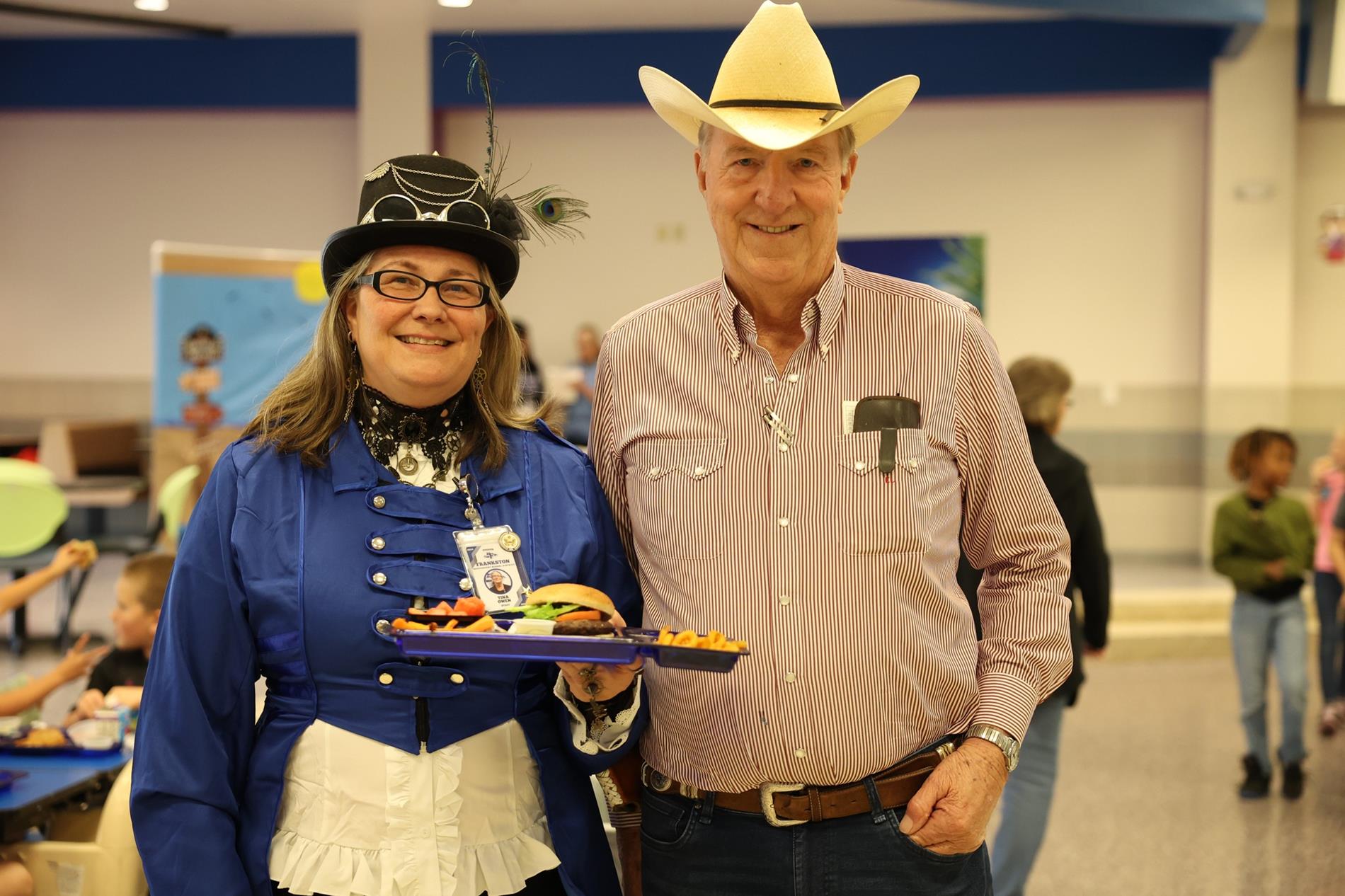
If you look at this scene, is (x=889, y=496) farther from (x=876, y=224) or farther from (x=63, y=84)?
(x=63, y=84)

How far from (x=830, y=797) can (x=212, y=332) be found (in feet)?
20.7

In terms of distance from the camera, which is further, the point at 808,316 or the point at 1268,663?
the point at 1268,663

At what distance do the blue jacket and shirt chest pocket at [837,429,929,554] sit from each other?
42cm

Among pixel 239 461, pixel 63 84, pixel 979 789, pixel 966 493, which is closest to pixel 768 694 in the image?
pixel 979 789

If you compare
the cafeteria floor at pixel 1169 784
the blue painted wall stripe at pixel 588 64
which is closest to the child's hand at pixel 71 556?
the cafeteria floor at pixel 1169 784

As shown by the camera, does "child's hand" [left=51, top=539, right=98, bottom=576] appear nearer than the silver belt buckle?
No

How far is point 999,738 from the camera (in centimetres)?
195

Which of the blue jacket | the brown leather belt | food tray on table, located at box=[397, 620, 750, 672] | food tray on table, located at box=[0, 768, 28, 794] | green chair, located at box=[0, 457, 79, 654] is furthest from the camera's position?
green chair, located at box=[0, 457, 79, 654]

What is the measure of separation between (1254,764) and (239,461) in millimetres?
4902

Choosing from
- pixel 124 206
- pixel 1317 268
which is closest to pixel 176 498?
pixel 124 206

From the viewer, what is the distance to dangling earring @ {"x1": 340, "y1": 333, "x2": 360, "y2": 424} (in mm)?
1986

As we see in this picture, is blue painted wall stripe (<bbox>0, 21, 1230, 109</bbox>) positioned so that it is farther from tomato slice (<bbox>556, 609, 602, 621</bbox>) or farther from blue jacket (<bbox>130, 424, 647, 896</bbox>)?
tomato slice (<bbox>556, 609, 602, 621</bbox>)

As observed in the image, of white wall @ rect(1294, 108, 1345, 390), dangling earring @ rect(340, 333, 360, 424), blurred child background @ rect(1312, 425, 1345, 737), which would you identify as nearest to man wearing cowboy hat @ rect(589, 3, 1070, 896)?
dangling earring @ rect(340, 333, 360, 424)

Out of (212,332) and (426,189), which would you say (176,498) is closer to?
(212,332)
